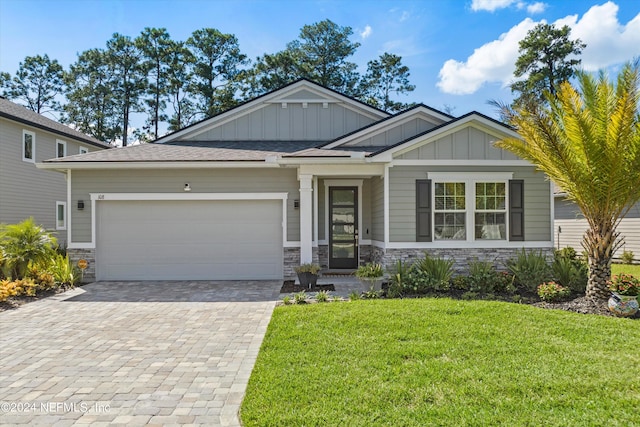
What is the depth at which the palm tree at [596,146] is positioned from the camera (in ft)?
21.3

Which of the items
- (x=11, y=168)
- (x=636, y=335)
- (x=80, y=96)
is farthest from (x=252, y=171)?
(x=80, y=96)

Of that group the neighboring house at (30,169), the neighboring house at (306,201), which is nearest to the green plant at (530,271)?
the neighboring house at (306,201)

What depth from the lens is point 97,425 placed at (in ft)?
10.5

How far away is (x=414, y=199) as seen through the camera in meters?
9.16

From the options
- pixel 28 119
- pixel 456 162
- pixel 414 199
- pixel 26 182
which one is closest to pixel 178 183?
pixel 414 199

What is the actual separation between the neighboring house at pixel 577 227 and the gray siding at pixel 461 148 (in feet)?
24.2

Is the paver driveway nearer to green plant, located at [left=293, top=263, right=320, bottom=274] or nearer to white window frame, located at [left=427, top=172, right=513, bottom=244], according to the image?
green plant, located at [left=293, top=263, right=320, bottom=274]

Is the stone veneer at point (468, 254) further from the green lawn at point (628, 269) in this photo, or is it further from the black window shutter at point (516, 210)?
the green lawn at point (628, 269)

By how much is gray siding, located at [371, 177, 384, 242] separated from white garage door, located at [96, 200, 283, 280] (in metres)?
2.47

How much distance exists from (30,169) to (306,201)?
495 inches

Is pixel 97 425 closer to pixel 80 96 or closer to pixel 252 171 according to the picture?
pixel 252 171

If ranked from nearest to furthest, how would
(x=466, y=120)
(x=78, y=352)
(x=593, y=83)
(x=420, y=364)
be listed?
(x=420, y=364) < (x=78, y=352) < (x=593, y=83) < (x=466, y=120)

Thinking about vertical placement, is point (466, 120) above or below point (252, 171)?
above

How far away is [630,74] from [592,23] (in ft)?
31.6
